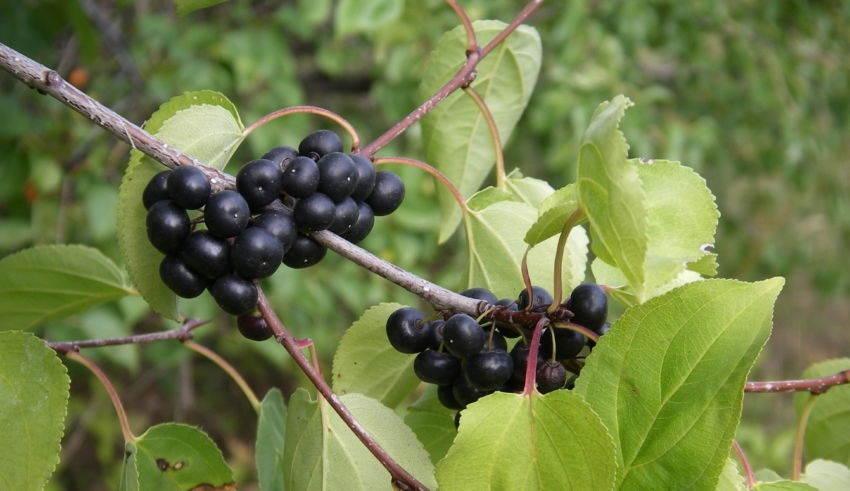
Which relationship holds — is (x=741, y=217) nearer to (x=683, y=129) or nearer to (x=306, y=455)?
(x=683, y=129)

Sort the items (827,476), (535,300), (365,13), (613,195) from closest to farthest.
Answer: (613,195) < (535,300) < (827,476) < (365,13)

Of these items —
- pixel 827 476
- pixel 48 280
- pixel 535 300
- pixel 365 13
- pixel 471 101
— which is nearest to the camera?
pixel 535 300

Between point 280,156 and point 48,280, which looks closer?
point 280,156

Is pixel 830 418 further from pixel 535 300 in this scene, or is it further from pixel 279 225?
pixel 279 225

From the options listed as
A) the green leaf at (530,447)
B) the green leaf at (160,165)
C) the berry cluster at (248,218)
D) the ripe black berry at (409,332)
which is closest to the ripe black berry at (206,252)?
the berry cluster at (248,218)

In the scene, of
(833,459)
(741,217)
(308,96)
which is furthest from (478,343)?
(741,217)

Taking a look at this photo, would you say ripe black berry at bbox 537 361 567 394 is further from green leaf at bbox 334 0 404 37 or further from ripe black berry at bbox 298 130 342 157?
green leaf at bbox 334 0 404 37

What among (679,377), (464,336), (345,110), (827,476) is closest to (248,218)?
(464,336)
